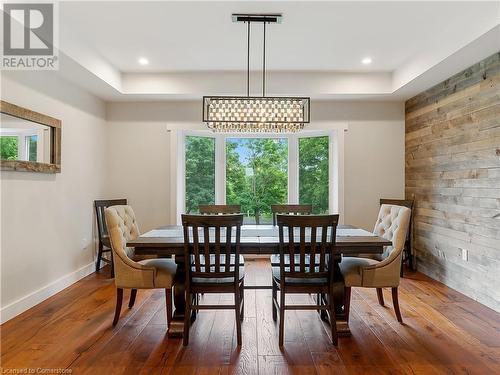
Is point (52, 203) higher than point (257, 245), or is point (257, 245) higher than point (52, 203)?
point (52, 203)

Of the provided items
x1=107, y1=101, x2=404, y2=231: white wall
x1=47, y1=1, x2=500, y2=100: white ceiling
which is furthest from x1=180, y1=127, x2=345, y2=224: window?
x1=47, y1=1, x2=500, y2=100: white ceiling

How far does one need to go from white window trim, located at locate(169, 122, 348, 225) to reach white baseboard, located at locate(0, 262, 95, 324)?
54.7 inches

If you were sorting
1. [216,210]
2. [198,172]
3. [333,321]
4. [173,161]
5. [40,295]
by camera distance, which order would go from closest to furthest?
[333,321] < [40,295] < [216,210] < [173,161] < [198,172]

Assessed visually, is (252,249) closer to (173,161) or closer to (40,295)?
(40,295)

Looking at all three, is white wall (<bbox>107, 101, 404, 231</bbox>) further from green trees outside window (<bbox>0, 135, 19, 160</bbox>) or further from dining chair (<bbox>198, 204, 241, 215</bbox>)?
green trees outside window (<bbox>0, 135, 19, 160</bbox>)

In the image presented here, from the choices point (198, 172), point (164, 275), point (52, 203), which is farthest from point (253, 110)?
point (52, 203)

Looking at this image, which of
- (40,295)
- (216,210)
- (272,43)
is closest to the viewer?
(40,295)

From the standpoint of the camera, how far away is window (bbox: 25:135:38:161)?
120 inches

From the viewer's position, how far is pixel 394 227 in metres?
2.92

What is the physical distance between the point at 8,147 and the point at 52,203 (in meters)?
0.83

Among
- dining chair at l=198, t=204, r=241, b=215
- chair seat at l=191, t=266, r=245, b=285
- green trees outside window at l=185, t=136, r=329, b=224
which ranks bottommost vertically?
chair seat at l=191, t=266, r=245, b=285

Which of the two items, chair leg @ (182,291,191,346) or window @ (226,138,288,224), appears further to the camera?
window @ (226,138,288,224)

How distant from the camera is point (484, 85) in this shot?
123 inches

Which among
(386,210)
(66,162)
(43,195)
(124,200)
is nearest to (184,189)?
(124,200)
